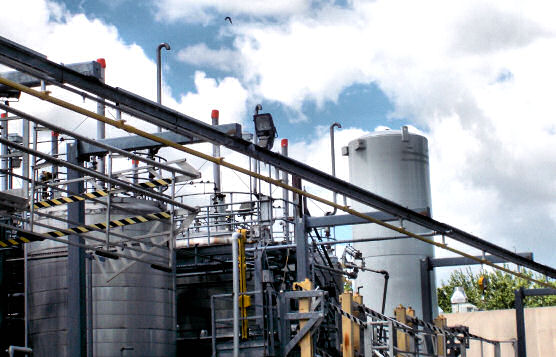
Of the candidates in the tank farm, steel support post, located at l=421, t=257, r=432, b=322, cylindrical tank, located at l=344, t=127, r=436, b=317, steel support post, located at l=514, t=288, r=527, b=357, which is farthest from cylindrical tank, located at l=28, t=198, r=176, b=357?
steel support post, located at l=514, t=288, r=527, b=357

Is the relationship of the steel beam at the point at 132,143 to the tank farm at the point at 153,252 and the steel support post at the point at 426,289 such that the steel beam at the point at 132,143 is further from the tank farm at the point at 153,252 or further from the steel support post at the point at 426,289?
the steel support post at the point at 426,289

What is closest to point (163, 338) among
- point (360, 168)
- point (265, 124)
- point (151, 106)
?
point (265, 124)

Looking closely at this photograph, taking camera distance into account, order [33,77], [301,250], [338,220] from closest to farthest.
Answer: [33,77] < [301,250] < [338,220]

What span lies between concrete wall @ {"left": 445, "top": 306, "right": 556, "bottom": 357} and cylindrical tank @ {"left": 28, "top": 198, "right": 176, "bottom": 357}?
51.4 feet

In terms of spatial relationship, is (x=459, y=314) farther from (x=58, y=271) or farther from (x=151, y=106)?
(x=151, y=106)

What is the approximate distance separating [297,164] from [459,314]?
62.4 feet

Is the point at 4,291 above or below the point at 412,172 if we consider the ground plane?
below

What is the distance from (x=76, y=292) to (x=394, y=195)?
540 inches

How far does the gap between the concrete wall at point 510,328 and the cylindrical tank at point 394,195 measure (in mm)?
4682

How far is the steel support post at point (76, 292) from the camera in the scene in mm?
15398

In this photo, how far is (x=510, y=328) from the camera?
30.2 metres

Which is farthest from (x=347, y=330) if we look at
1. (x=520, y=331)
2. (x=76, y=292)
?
(x=520, y=331)

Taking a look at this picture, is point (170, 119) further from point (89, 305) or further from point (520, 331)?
point (520, 331)

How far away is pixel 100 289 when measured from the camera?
17.8 m
